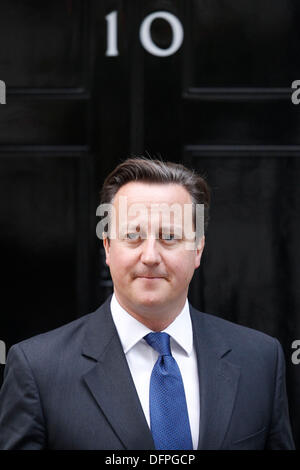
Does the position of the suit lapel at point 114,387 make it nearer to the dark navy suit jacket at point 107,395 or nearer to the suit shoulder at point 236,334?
the dark navy suit jacket at point 107,395

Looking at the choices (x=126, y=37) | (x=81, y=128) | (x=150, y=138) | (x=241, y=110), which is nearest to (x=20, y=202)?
(x=81, y=128)

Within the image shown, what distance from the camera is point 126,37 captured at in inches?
128

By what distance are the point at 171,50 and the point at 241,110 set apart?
41cm

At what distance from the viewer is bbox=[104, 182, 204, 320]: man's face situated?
6.79ft

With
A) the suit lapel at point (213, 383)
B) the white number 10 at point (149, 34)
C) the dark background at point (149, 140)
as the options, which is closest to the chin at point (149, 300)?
the suit lapel at point (213, 383)

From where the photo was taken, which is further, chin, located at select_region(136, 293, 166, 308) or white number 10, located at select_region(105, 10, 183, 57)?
white number 10, located at select_region(105, 10, 183, 57)

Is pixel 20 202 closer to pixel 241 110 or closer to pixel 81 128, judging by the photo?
pixel 81 128

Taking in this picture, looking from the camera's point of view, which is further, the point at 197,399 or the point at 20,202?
the point at 20,202

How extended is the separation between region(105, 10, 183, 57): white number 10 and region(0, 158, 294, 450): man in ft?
3.82

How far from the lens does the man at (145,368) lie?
6.75ft

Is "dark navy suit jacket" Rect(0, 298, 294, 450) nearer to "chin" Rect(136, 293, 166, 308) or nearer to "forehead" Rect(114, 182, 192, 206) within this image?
"chin" Rect(136, 293, 166, 308)

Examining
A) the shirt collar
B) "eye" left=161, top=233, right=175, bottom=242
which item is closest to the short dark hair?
"eye" left=161, top=233, right=175, bottom=242

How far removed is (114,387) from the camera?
2088 millimetres

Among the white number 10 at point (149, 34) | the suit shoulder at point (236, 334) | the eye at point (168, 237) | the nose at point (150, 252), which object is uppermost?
the white number 10 at point (149, 34)
